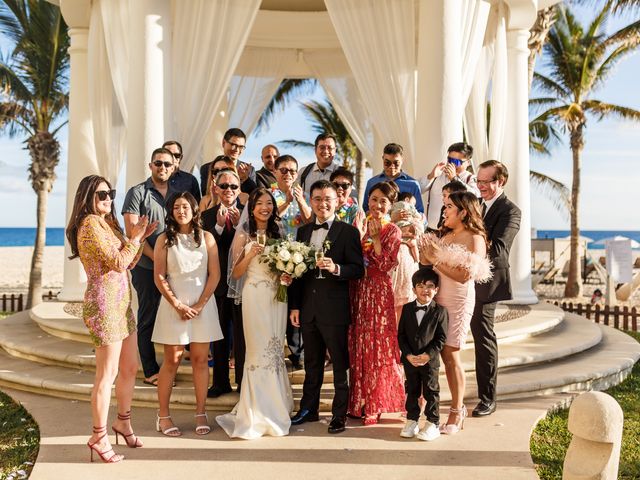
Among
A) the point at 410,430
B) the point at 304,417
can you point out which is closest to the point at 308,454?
the point at 304,417

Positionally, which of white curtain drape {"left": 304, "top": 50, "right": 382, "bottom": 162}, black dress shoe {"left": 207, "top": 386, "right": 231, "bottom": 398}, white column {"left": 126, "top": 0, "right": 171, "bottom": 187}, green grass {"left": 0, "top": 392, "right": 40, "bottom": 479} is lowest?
green grass {"left": 0, "top": 392, "right": 40, "bottom": 479}

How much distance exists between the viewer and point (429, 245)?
5.20 m

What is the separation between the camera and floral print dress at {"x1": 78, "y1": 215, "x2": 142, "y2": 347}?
4.55m

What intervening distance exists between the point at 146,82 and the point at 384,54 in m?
3.19

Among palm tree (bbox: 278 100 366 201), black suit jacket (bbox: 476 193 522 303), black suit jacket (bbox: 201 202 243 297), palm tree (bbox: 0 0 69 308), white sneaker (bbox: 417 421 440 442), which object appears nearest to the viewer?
white sneaker (bbox: 417 421 440 442)

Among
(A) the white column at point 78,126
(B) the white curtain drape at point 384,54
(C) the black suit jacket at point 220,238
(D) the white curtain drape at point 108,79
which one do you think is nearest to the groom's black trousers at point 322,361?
(C) the black suit jacket at point 220,238

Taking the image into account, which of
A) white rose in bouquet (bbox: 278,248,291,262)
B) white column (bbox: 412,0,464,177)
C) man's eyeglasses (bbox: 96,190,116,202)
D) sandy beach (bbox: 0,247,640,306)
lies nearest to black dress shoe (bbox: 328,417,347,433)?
white rose in bouquet (bbox: 278,248,291,262)

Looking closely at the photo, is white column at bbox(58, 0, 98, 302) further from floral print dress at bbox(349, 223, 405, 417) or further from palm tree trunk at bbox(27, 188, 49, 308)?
floral print dress at bbox(349, 223, 405, 417)

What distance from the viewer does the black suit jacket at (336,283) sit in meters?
5.30

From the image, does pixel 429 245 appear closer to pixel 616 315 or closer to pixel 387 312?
pixel 387 312

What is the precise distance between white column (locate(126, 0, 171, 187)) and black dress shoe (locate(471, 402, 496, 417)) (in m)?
4.93

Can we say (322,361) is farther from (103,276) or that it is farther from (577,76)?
(577,76)

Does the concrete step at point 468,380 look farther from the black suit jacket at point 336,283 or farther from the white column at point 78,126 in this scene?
the white column at point 78,126

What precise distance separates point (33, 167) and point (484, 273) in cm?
1692
